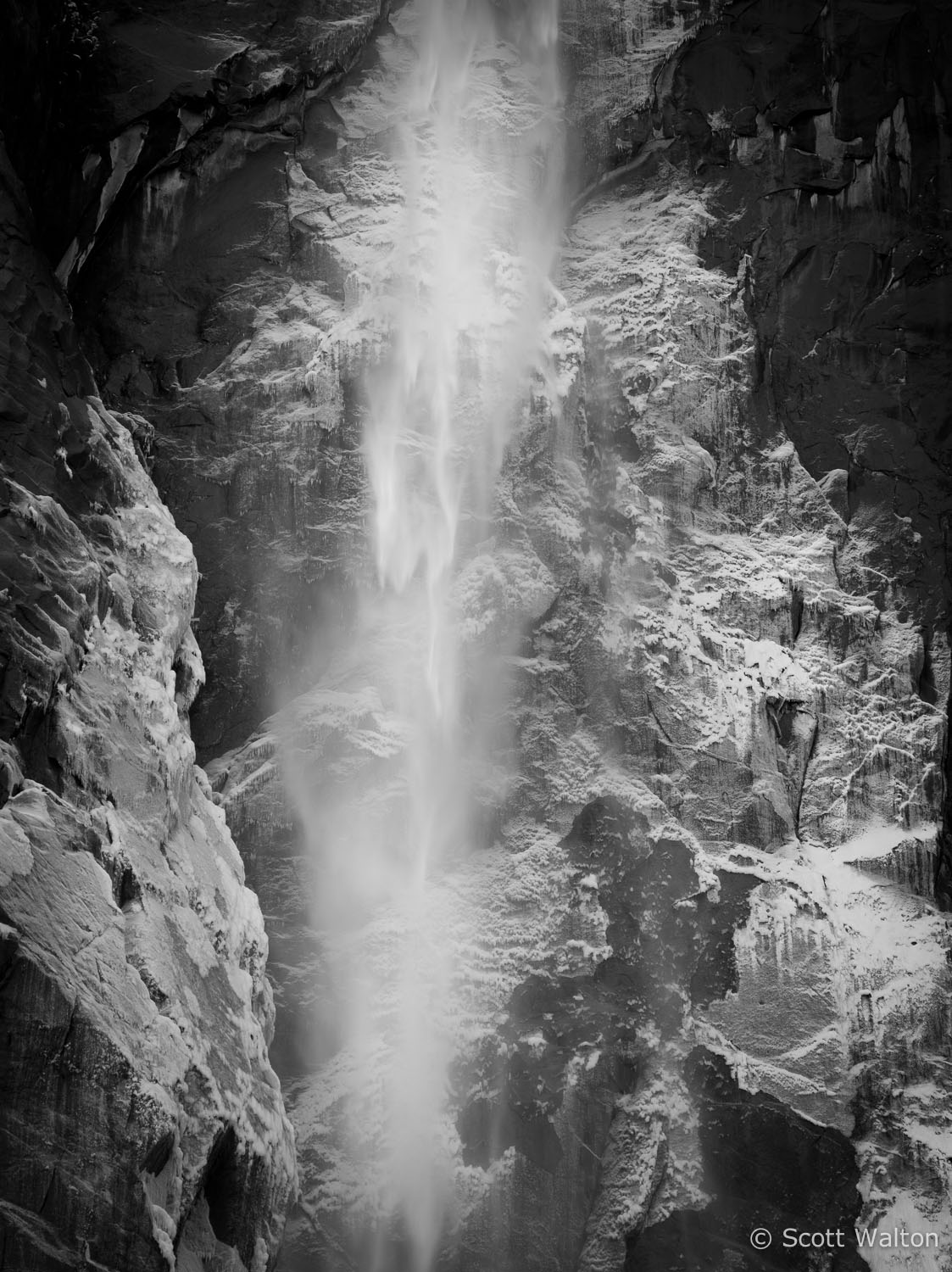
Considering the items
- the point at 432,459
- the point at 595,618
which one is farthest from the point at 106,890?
the point at 432,459

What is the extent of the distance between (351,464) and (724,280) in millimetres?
7189

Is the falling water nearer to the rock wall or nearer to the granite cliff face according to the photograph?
the granite cliff face

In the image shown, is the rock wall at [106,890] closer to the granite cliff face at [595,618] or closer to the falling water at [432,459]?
the granite cliff face at [595,618]

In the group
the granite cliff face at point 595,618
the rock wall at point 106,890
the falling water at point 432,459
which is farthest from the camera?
the falling water at point 432,459

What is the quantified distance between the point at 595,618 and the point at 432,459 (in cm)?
358

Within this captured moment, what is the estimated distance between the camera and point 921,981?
61.7ft

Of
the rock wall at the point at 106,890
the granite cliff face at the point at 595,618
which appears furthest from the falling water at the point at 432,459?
the rock wall at the point at 106,890

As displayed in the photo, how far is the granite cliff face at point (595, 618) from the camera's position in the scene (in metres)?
16.9

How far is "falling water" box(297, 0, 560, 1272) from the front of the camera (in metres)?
18.3

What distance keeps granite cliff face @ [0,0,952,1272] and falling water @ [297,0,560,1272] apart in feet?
1.17

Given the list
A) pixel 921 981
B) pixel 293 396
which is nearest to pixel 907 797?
pixel 921 981

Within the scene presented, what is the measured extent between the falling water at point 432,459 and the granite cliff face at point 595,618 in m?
0.36

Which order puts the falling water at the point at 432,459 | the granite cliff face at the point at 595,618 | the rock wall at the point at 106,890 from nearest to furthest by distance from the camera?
the rock wall at the point at 106,890
the granite cliff face at the point at 595,618
the falling water at the point at 432,459

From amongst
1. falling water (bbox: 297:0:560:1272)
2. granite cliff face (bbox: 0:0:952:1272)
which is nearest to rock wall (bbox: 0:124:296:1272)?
granite cliff face (bbox: 0:0:952:1272)
